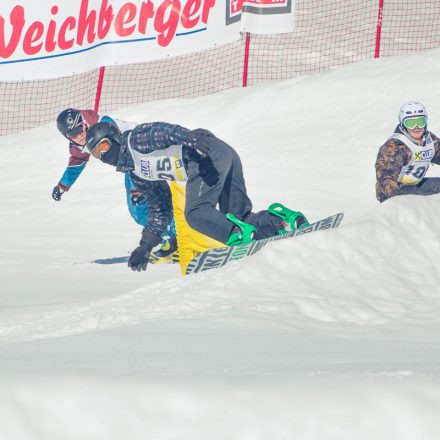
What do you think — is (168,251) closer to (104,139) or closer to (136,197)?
(136,197)

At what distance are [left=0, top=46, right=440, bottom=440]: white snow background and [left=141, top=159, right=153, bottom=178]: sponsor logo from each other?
2.75 ft

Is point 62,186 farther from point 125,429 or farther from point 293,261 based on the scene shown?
point 125,429

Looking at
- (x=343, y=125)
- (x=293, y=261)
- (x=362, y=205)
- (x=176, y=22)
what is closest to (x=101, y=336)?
(x=293, y=261)

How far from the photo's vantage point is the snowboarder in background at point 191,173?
7.75m

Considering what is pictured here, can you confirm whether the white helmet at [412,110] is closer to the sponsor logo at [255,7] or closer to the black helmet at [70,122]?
the black helmet at [70,122]

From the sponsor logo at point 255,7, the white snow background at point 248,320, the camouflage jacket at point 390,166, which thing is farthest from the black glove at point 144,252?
the sponsor logo at point 255,7

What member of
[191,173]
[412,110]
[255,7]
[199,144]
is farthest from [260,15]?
[199,144]

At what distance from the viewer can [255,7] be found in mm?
13305

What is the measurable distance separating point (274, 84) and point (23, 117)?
183 inches

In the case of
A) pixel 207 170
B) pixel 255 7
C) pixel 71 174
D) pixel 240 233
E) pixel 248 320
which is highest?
pixel 248 320

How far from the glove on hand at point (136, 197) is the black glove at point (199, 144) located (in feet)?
5.36

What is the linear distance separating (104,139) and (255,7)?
6063 mm

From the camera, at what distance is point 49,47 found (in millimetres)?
13438

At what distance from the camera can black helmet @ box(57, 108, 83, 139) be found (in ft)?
29.7
